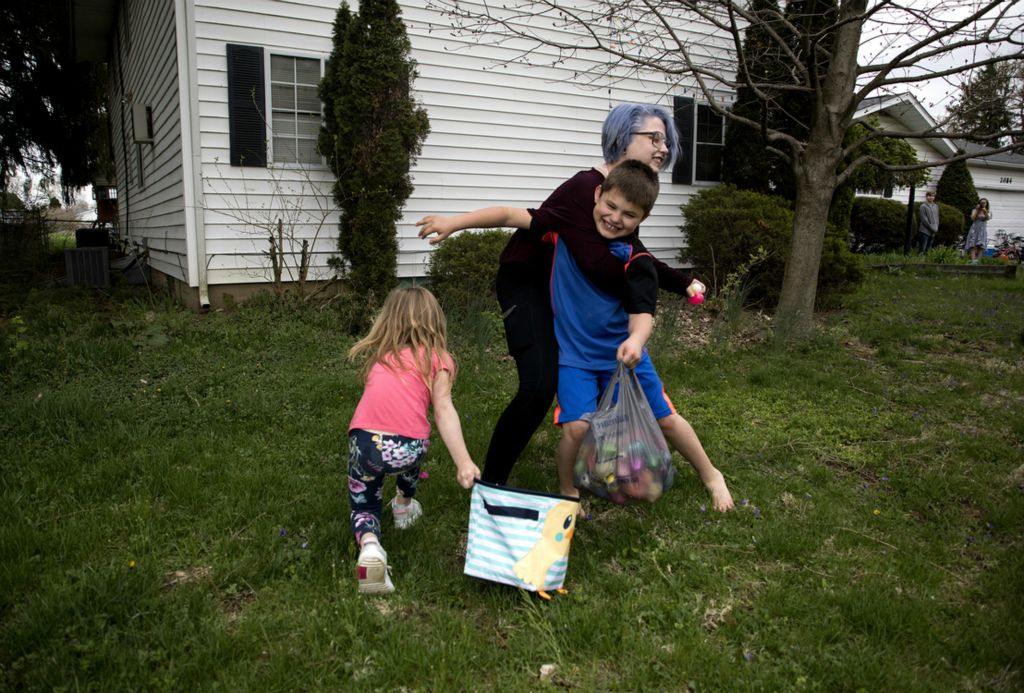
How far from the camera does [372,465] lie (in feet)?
8.68

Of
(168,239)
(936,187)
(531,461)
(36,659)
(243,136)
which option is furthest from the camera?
(936,187)

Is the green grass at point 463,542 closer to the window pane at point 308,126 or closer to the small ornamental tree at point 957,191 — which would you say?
the window pane at point 308,126

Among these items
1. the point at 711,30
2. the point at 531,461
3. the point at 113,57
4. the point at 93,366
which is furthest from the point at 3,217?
the point at 531,461

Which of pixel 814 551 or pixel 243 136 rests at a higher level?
pixel 243 136

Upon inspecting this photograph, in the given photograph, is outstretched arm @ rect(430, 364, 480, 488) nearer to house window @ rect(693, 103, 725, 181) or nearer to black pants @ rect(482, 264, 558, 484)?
black pants @ rect(482, 264, 558, 484)

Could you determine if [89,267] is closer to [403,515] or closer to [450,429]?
[403,515]

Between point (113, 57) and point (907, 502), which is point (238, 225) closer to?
point (907, 502)

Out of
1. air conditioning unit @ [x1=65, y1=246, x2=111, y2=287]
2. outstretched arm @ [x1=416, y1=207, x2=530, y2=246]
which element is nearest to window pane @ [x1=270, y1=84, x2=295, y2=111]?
air conditioning unit @ [x1=65, y1=246, x2=111, y2=287]

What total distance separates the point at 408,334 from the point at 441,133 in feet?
21.7

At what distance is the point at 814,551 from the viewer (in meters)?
2.85

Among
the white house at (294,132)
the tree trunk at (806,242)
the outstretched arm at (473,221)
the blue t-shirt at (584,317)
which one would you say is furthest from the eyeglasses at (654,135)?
the white house at (294,132)

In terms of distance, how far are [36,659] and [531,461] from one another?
95.5 inches

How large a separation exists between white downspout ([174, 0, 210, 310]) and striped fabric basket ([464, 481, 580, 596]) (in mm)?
6175


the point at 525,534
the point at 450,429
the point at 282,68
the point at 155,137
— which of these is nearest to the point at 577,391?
the point at 450,429
